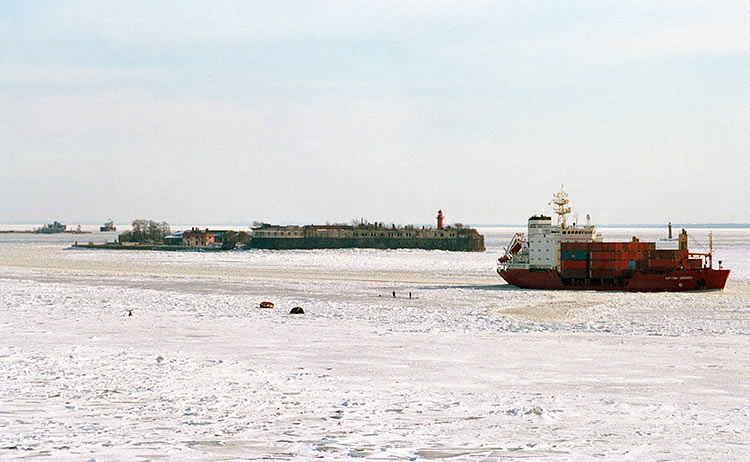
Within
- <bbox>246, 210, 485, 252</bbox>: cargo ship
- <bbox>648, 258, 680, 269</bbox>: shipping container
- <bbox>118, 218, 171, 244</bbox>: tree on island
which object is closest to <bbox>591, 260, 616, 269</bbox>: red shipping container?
<bbox>648, 258, 680, 269</bbox>: shipping container

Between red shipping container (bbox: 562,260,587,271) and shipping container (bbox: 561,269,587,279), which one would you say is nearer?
shipping container (bbox: 561,269,587,279)

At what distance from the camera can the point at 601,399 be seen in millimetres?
13859

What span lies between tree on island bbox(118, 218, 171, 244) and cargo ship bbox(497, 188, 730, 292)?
13726cm

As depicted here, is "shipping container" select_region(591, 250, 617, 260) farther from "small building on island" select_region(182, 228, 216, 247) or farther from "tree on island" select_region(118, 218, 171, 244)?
"tree on island" select_region(118, 218, 171, 244)

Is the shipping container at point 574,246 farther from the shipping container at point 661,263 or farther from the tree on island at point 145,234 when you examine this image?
the tree on island at point 145,234

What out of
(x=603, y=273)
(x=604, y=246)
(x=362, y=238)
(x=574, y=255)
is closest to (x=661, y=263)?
(x=604, y=246)

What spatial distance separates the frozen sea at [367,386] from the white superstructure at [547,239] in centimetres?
2418

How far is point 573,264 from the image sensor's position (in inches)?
2128

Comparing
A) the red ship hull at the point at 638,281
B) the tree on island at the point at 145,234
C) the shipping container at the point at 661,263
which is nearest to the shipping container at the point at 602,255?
the red ship hull at the point at 638,281

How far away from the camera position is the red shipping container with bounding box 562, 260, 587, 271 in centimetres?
5391

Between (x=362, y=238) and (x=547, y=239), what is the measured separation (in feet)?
339

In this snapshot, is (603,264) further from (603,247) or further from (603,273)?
(603,247)

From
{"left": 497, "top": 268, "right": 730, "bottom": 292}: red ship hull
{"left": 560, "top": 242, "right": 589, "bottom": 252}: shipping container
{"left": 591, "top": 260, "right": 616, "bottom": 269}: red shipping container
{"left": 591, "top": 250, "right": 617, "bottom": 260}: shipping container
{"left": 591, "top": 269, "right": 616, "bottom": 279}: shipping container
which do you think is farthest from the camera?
{"left": 560, "top": 242, "right": 589, "bottom": 252}: shipping container

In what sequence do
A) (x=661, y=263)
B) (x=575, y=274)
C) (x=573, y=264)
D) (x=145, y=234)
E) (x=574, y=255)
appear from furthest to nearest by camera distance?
(x=145, y=234), (x=574, y=255), (x=573, y=264), (x=661, y=263), (x=575, y=274)
